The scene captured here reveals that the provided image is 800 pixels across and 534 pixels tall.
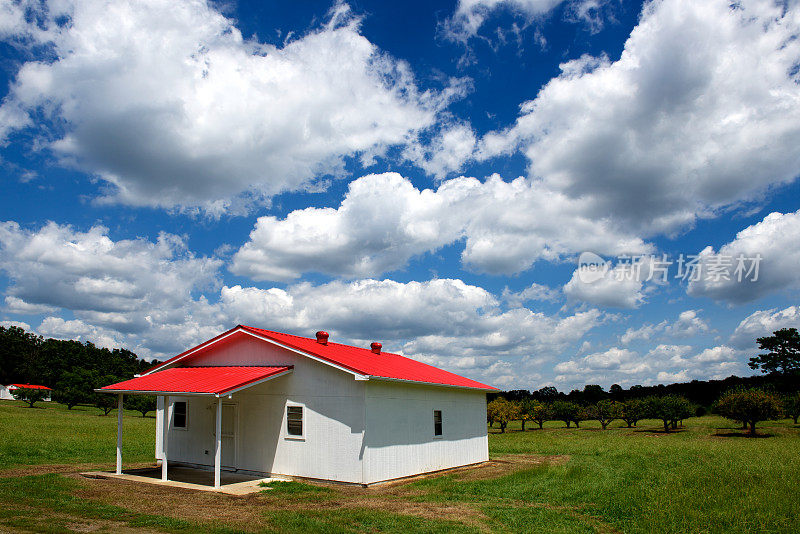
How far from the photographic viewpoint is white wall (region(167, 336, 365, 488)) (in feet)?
51.8

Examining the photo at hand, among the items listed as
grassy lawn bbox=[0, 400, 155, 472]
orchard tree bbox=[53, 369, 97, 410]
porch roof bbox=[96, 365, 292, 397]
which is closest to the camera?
porch roof bbox=[96, 365, 292, 397]

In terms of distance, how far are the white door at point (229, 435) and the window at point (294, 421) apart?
210 cm

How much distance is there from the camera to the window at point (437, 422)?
19844 mm

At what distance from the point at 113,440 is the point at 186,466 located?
1359 cm

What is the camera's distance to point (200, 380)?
17.0 m

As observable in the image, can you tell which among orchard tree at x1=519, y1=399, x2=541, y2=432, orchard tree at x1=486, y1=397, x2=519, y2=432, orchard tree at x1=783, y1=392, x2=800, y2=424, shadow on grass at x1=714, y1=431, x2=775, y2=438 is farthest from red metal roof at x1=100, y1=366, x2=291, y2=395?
orchard tree at x1=783, y1=392, x2=800, y2=424

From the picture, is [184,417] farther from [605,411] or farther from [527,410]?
[605,411]

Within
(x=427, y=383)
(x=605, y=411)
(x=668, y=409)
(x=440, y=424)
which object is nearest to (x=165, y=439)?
(x=427, y=383)

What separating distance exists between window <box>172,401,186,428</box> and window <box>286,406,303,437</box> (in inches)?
205

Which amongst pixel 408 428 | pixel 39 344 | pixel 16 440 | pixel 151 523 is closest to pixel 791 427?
pixel 408 428

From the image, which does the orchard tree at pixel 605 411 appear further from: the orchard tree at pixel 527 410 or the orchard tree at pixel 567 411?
the orchard tree at pixel 527 410

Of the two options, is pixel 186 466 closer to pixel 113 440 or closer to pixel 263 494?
pixel 263 494

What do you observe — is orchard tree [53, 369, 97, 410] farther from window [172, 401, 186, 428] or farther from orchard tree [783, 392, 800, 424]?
orchard tree [783, 392, 800, 424]

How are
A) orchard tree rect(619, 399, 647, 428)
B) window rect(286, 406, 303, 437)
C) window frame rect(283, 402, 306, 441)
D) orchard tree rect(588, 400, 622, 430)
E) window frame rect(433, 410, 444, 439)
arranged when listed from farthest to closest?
orchard tree rect(588, 400, 622, 430) < orchard tree rect(619, 399, 647, 428) < window frame rect(433, 410, 444, 439) < window rect(286, 406, 303, 437) < window frame rect(283, 402, 306, 441)
